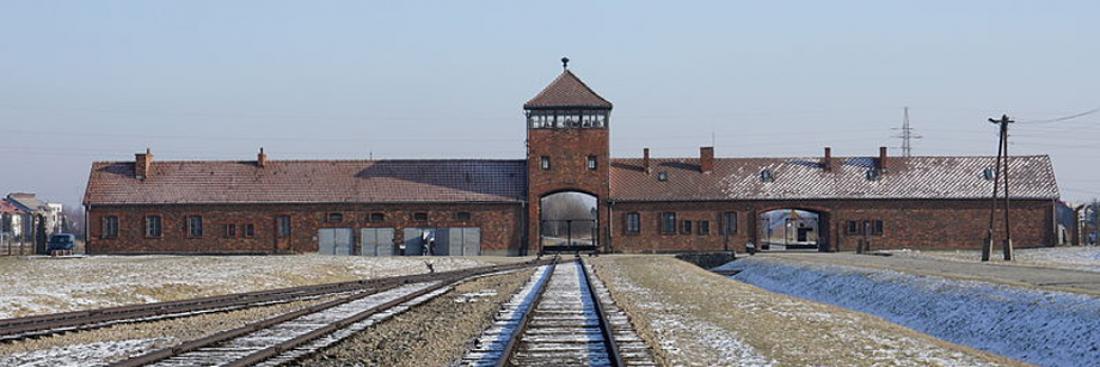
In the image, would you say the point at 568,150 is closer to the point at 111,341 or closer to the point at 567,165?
the point at 567,165

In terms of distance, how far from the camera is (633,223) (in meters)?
63.2

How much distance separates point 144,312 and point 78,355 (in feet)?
24.4

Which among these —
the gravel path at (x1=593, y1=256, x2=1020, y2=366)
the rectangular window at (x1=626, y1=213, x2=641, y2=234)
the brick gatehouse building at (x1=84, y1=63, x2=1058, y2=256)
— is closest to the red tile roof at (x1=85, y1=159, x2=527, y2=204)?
the brick gatehouse building at (x1=84, y1=63, x2=1058, y2=256)

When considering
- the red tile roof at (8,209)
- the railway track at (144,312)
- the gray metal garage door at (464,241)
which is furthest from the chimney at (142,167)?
the red tile roof at (8,209)

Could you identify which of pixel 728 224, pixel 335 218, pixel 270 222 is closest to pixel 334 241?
pixel 335 218

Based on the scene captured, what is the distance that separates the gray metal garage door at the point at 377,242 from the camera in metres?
61.5

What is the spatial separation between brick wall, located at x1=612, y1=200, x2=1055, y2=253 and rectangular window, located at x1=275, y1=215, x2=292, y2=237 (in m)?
16.2

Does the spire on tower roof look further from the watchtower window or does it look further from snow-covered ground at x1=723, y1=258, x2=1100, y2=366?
snow-covered ground at x1=723, y1=258, x2=1100, y2=366

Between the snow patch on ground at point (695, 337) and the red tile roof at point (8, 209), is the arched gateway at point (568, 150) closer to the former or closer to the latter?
the snow patch on ground at point (695, 337)

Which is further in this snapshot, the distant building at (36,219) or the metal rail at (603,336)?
the distant building at (36,219)

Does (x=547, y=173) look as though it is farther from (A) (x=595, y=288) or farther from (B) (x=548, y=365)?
(B) (x=548, y=365)

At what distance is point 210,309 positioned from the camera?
2369 centimetres

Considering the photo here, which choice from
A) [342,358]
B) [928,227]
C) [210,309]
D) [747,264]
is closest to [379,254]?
[747,264]

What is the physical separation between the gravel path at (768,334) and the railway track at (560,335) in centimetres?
43
